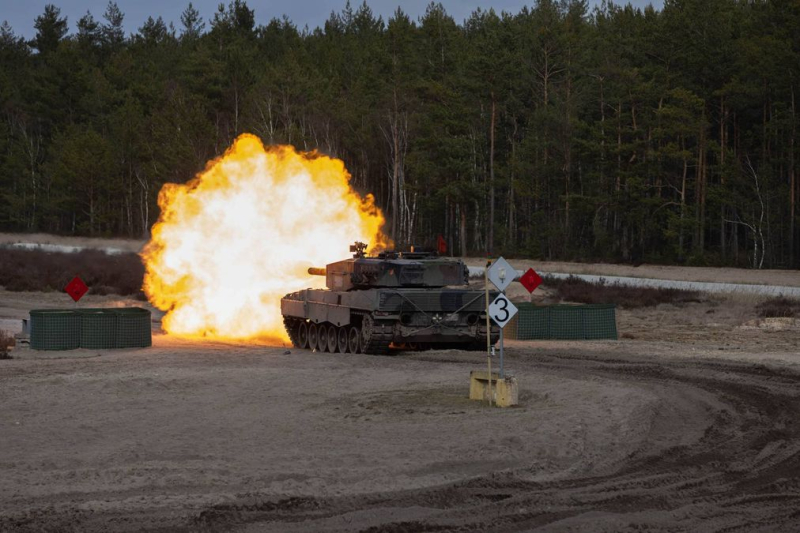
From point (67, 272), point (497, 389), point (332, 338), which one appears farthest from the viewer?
point (67, 272)

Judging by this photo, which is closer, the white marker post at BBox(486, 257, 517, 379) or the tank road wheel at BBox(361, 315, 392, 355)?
the white marker post at BBox(486, 257, 517, 379)

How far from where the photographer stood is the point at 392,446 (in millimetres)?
13367

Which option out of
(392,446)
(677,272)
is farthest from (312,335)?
(677,272)

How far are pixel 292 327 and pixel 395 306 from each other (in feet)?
18.1

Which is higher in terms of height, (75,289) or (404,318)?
(75,289)

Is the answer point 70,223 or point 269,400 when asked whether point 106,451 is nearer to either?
point 269,400

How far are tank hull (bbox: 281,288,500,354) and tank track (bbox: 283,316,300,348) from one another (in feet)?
7.34

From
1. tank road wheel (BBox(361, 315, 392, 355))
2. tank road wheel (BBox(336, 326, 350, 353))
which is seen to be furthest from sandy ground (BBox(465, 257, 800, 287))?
tank road wheel (BBox(361, 315, 392, 355))

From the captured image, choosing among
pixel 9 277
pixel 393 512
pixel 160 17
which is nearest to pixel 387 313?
pixel 393 512

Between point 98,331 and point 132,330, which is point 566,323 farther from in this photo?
point 98,331

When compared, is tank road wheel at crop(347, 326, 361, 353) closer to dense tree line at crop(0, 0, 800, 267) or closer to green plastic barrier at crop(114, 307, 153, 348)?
green plastic barrier at crop(114, 307, 153, 348)

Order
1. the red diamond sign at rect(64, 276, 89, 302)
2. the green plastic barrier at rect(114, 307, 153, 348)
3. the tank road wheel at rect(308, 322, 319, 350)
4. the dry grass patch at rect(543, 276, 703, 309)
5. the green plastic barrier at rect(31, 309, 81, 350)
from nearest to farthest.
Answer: the green plastic barrier at rect(31, 309, 81, 350), the green plastic barrier at rect(114, 307, 153, 348), the tank road wheel at rect(308, 322, 319, 350), the red diamond sign at rect(64, 276, 89, 302), the dry grass patch at rect(543, 276, 703, 309)

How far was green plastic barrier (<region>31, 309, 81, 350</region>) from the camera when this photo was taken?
86.1ft

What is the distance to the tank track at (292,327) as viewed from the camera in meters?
29.7
